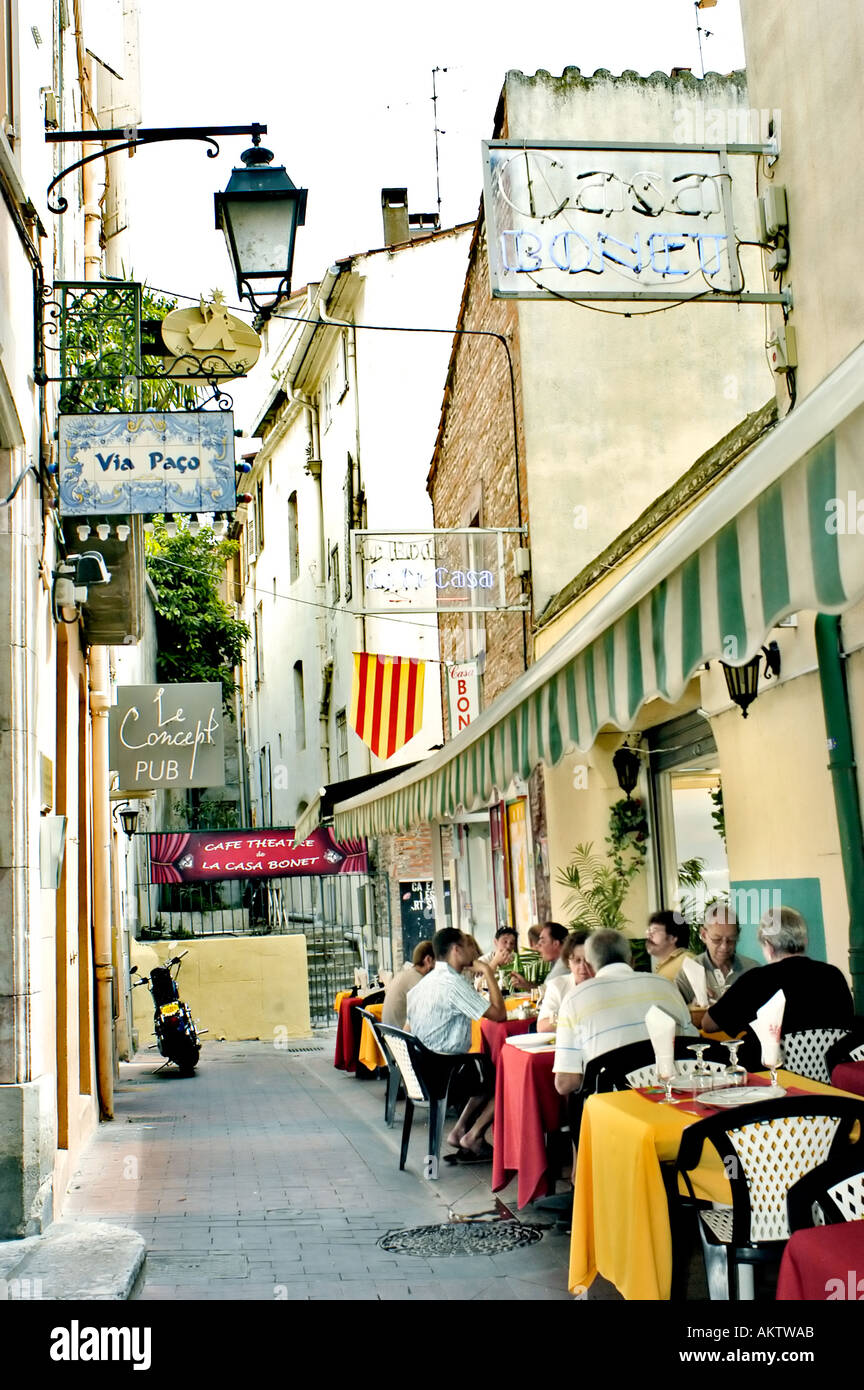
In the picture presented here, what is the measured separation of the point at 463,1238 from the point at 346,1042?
7898 mm

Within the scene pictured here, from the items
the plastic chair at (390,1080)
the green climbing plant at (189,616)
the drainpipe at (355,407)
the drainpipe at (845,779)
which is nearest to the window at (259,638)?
the green climbing plant at (189,616)

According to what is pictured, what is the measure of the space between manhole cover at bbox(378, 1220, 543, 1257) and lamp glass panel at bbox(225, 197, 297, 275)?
16.0ft

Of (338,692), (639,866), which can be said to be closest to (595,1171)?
(639,866)

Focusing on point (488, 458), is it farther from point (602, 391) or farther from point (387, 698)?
point (387, 698)

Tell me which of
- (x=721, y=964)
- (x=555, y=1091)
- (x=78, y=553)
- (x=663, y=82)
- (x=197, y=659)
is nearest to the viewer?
(x=555, y=1091)

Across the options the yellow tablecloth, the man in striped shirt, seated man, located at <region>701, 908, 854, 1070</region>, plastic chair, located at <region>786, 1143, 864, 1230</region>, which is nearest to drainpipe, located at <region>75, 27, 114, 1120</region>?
the yellow tablecloth

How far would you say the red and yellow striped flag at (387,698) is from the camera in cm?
1465

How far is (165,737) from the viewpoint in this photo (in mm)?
14273

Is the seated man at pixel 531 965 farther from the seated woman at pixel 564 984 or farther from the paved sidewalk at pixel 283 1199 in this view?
the seated woman at pixel 564 984

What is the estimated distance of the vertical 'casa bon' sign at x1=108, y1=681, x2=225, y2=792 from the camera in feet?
45.9

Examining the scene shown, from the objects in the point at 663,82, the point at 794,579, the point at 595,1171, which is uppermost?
the point at 663,82

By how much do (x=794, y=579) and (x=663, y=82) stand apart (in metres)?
11.5

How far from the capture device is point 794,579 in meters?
3.76
